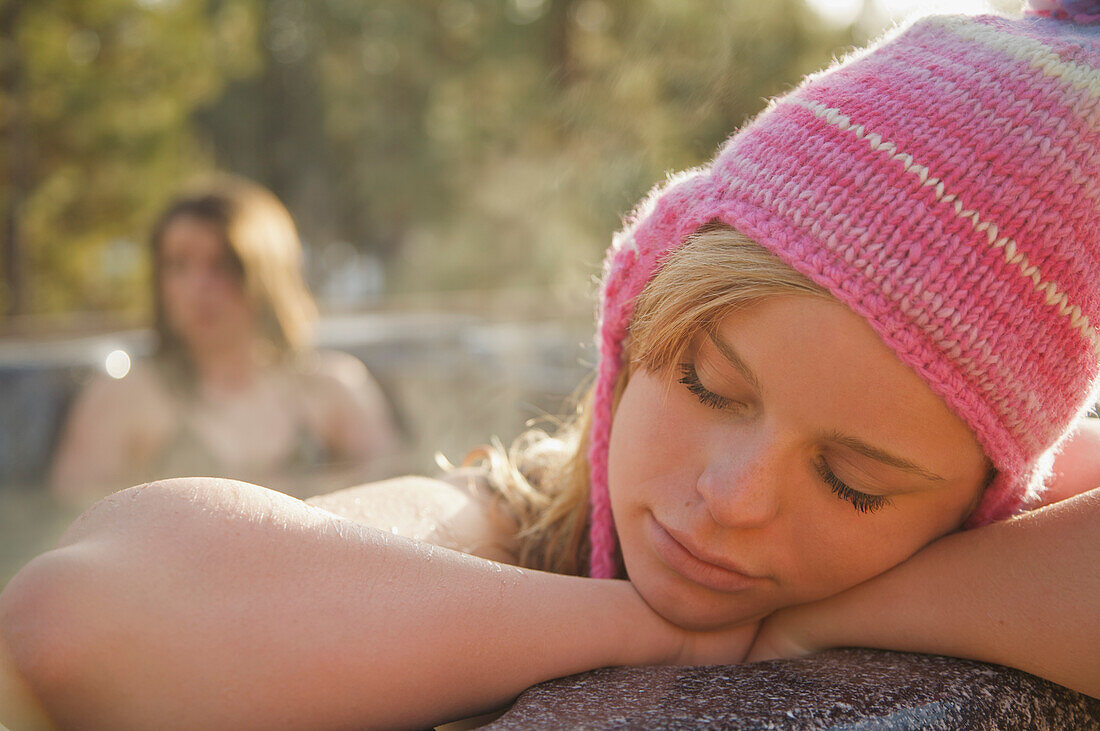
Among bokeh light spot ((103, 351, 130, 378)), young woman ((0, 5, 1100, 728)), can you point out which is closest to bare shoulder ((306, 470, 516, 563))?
young woman ((0, 5, 1100, 728))

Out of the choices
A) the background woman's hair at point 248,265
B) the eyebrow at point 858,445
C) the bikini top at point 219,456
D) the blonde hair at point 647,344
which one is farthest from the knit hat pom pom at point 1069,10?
Result: the background woman's hair at point 248,265

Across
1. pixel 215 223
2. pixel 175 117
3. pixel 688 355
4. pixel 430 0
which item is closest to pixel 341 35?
pixel 430 0

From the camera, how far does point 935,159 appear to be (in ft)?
3.19

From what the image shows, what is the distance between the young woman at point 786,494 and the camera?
81 centimetres

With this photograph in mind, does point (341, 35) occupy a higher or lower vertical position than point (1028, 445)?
higher

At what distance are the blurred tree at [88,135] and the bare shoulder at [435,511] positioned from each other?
8.14 metres

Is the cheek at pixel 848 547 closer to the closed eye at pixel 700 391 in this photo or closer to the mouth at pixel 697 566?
the mouth at pixel 697 566

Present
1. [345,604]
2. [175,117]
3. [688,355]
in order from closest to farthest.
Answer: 1. [345,604]
2. [688,355]
3. [175,117]

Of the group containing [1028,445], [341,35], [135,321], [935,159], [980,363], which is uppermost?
[341,35]

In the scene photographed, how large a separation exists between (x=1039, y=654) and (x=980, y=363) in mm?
339

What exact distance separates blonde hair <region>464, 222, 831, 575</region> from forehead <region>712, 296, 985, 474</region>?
0.03m

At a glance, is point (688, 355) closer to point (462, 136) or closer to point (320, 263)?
point (462, 136)

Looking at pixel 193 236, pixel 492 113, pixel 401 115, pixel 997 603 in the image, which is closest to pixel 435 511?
pixel 997 603

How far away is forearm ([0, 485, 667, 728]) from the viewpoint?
0.78 meters
